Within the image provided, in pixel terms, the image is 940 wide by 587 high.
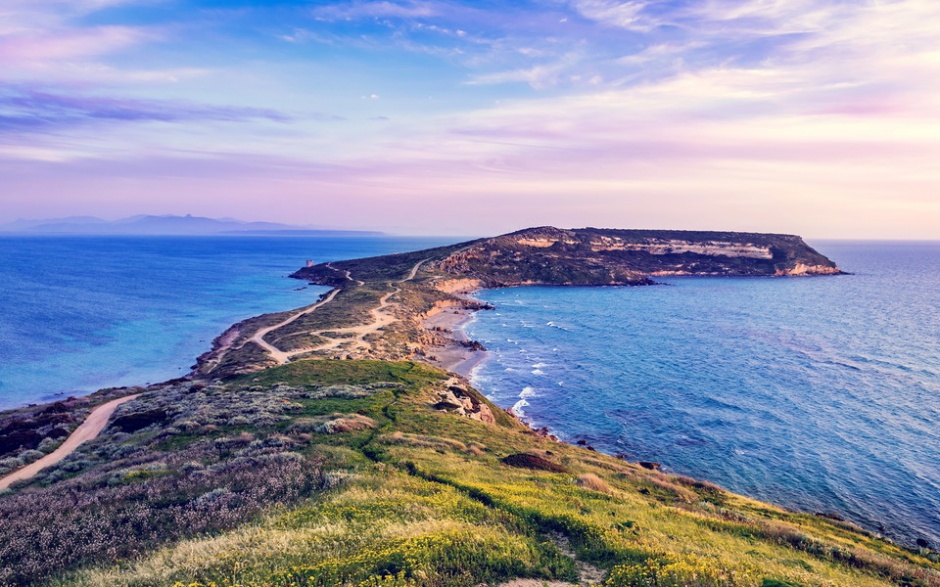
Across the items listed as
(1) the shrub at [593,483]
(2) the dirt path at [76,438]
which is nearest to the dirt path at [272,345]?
(2) the dirt path at [76,438]

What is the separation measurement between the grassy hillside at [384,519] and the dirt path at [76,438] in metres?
2.28

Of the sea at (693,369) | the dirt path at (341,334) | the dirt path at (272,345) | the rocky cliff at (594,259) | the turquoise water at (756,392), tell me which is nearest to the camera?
the turquoise water at (756,392)

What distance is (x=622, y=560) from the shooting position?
12.7 m

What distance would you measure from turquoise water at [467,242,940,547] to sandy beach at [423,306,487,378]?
250cm

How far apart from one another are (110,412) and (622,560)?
142 ft

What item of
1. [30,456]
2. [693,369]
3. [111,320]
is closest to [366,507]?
[30,456]

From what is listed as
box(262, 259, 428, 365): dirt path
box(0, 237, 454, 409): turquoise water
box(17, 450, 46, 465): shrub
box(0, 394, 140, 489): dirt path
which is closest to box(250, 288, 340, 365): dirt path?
box(262, 259, 428, 365): dirt path

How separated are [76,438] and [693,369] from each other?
61695 millimetres

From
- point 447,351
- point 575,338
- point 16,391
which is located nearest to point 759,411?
point 575,338

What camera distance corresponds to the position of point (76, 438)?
111 ft

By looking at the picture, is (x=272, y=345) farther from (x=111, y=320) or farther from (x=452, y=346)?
(x=111, y=320)

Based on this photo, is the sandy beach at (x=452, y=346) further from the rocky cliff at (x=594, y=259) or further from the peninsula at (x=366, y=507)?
the rocky cliff at (x=594, y=259)

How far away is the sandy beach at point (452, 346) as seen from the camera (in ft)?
212

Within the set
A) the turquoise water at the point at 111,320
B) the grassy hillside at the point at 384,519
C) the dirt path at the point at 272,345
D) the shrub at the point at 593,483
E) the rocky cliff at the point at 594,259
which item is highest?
the rocky cliff at the point at 594,259
